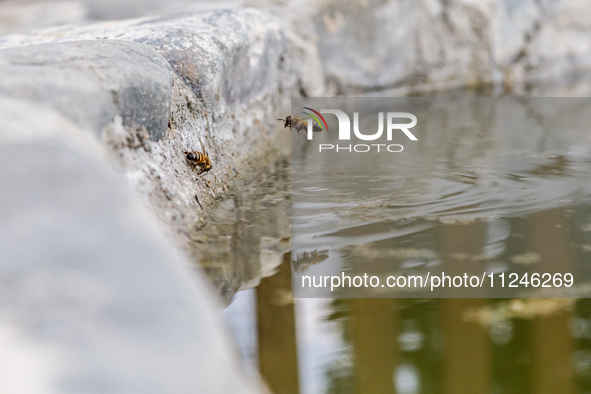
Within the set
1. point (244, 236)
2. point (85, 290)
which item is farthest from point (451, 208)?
point (85, 290)

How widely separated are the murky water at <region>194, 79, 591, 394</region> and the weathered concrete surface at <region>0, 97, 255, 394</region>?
0.66ft

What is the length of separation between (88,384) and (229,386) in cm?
18

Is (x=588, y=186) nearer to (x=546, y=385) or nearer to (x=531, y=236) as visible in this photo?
(x=531, y=236)

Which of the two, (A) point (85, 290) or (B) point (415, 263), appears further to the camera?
(B) point (415, 263)

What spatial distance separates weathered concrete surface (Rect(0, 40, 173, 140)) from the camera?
1130mm

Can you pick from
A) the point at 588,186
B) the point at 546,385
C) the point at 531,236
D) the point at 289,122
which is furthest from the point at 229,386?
the point at 289,122

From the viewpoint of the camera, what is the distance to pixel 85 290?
808 mm

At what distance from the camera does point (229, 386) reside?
30.6 inches

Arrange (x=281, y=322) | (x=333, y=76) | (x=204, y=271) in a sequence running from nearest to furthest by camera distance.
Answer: (x=281, y=322) < (x=204, y=271) < (x=333, y=76)

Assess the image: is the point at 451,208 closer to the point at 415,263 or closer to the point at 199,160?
the point at 415,263

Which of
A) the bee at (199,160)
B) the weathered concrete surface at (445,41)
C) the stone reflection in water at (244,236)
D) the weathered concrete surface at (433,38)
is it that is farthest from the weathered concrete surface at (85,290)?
the weathered concrete surface at (445,41)

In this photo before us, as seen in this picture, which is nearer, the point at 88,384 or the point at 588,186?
the point at 88,384

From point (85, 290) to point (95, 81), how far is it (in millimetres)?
630

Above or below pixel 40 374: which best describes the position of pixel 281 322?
below
